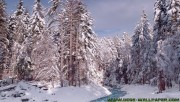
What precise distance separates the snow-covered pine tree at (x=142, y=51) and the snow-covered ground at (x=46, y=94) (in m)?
23.7

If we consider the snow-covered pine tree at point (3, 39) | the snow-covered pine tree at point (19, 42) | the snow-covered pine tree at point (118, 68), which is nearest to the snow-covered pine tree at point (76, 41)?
the snow-covered pine tree at point (19, 42)

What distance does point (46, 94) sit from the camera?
39094 millimetres

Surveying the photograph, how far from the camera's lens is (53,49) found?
47.8 metres

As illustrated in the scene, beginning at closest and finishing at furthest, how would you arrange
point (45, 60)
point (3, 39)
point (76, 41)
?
point (45, 60), point (76, 41), point (3, 39)

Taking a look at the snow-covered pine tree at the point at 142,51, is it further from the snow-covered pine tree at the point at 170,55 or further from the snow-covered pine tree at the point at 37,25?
the snow-covered pine tree at the point at 37,25

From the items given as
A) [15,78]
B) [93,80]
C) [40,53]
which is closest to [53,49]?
[40,53]

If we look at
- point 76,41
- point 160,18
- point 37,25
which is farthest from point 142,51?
point 37,25

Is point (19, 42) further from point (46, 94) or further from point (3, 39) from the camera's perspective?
point (46, 94)

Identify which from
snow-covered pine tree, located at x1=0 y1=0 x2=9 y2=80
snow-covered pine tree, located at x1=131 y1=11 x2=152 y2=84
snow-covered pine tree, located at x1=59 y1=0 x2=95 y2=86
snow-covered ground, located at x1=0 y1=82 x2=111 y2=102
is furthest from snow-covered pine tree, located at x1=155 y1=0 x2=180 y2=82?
snow-covered pine tree, located at x1=0 y1=0 x2=9 y2=80

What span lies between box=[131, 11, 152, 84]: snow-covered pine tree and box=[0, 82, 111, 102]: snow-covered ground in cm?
2375

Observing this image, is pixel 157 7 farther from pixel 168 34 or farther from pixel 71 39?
pixel 71 39

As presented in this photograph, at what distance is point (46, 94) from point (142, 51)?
36.1 m

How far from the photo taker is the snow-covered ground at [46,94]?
3639cm

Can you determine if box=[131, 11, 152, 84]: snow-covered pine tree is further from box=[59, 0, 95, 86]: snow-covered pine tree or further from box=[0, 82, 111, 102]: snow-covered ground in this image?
box=[0, 82, 111, 102]: snow-covered ground
